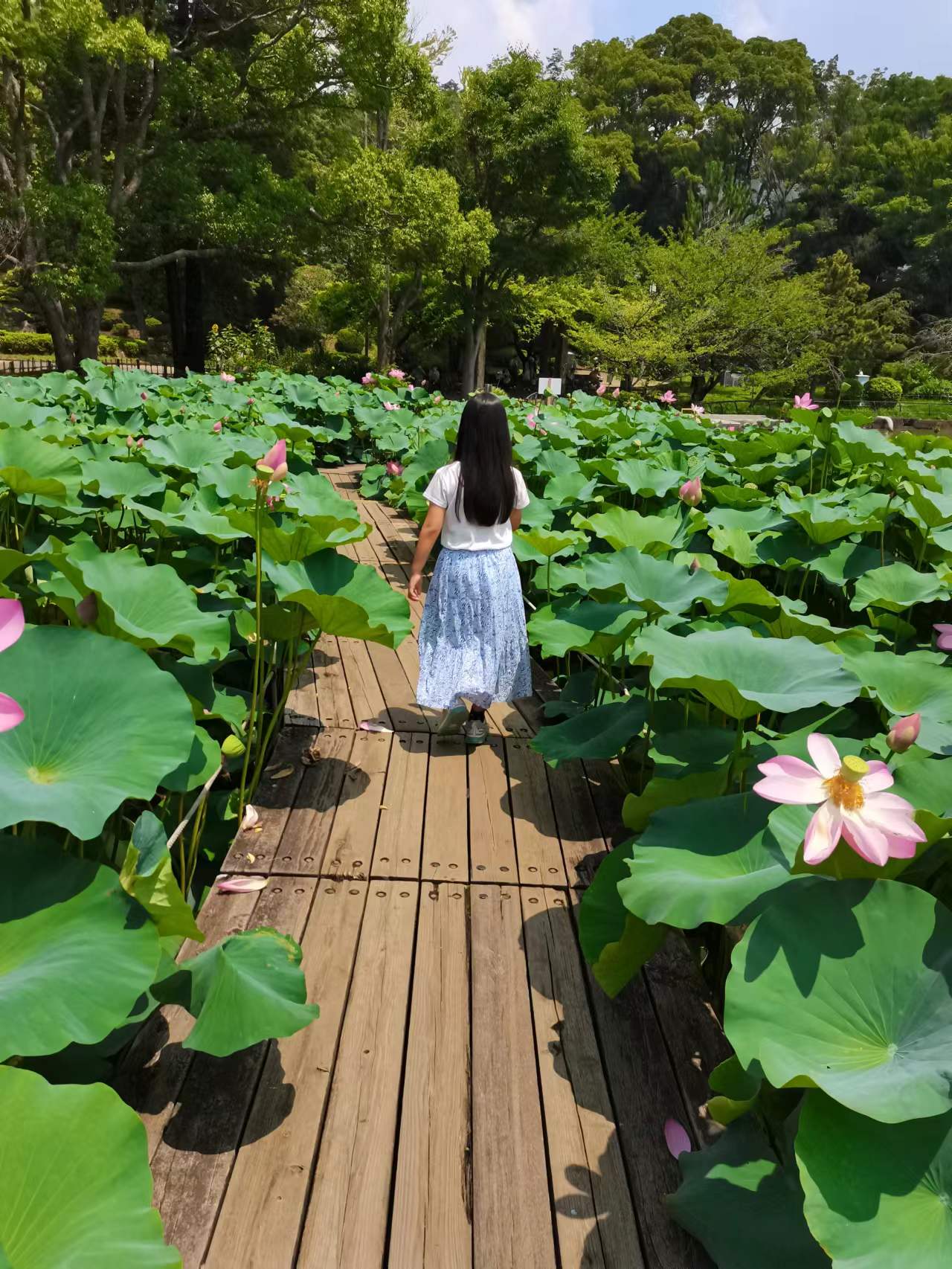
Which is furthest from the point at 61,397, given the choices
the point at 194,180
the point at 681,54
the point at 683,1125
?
the point at 681,54

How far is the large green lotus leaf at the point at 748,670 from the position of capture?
1573 millimetres

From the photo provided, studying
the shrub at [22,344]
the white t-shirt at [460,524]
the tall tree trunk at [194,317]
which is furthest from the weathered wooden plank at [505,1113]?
the shrub at [22,344]

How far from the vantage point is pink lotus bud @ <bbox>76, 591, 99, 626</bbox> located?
1.83 meters

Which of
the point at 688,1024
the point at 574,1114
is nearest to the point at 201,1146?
the point at 574,1114

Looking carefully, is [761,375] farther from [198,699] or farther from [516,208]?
[198,699]

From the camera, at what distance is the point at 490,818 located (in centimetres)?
249

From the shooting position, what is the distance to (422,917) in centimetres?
203

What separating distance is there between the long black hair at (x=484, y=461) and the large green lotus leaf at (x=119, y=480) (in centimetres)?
105

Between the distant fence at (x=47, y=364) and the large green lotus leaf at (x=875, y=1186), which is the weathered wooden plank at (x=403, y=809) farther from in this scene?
the distant fence at (x=47, y=364)

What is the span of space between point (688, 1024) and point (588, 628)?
105cm

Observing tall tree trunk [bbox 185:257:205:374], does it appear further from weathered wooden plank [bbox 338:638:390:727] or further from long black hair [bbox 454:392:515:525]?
long black hair [bbox 454:392:515:525]

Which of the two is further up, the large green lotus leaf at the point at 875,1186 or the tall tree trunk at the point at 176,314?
the tall tree trunk at the point at 176,314

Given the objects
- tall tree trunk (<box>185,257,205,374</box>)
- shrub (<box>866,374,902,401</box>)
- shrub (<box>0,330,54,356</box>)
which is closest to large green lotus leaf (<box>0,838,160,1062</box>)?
tall tree trunk (<box>185,257,205,374</box>)

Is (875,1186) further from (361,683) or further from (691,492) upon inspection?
(361,683)
